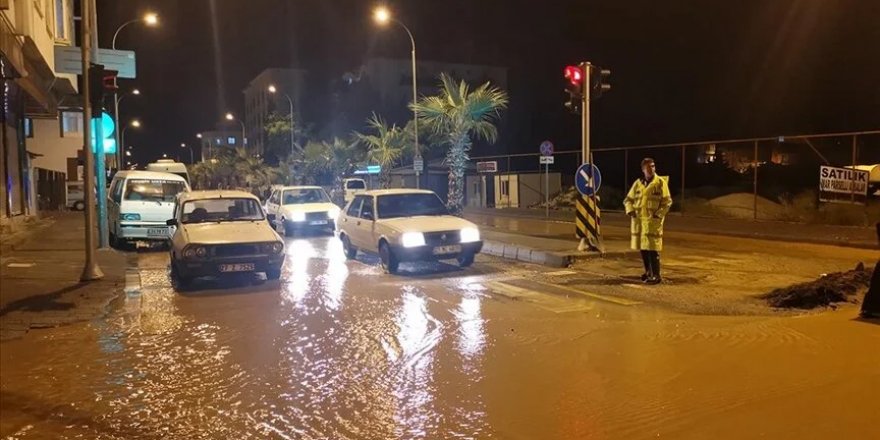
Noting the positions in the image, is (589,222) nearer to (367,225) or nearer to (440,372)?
(367,225)

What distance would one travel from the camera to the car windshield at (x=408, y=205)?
13023 millimetres

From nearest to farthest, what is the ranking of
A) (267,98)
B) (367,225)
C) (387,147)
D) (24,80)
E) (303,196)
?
(367,225)
(24,80)
(303,196)
(387,147)
(267,98)

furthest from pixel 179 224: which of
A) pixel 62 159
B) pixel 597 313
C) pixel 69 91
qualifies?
pixel 62 159

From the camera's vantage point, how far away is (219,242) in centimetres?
1071

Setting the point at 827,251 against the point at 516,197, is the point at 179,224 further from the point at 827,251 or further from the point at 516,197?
the point at 516,197

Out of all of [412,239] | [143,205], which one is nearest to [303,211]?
[143,205]

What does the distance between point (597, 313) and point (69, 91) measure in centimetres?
2375

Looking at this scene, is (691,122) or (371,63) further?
(371,63)

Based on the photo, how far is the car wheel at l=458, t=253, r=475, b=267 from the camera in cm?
1248

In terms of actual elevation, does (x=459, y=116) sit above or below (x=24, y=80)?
below

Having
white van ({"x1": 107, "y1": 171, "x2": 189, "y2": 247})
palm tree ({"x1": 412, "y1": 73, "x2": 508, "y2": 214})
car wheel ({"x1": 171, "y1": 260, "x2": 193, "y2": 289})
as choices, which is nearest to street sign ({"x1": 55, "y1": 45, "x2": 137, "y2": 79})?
white van ({"x1": 107, "y1": 171, "x2": 189, "y2": 247})

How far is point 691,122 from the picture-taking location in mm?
47219

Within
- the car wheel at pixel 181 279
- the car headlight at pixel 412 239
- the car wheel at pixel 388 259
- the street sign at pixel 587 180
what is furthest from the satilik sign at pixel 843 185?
the car wheel at pixel 181 279

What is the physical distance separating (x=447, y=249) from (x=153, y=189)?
8.90m
